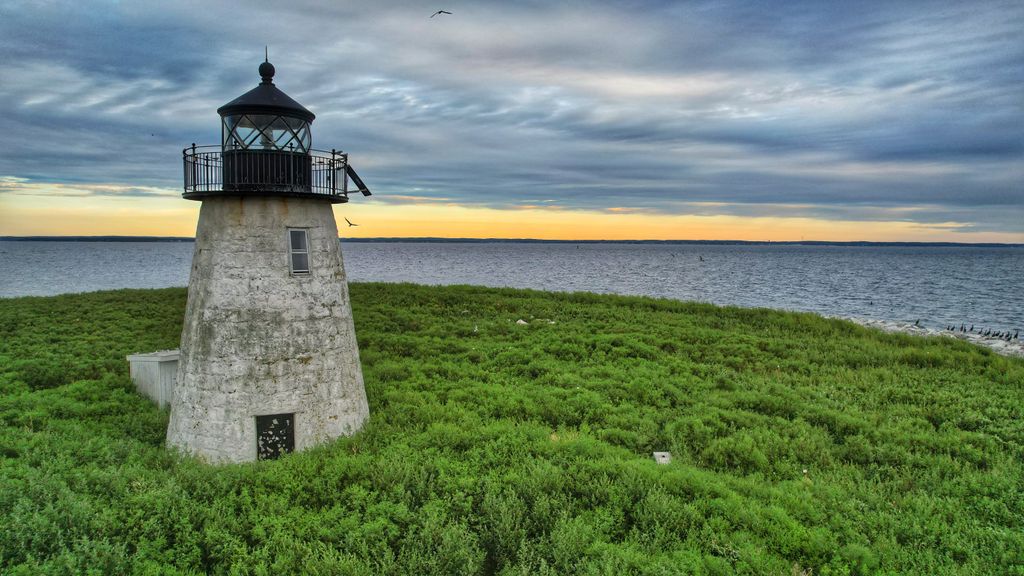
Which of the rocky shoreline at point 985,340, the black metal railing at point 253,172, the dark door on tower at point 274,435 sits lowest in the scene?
the rocky shoreline at point 985,340

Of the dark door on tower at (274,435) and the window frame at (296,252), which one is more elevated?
the window frame at (296,252)

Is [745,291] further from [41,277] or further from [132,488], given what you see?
[41,277]

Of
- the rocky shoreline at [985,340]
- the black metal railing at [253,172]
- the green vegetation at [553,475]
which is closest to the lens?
the green vegetation at [553,475]

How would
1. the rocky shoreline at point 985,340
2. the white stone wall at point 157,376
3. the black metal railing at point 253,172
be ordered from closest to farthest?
the black metal railing at point 253,172, the white stone wall at point 157,376, the rocky shoreline at point 985,340

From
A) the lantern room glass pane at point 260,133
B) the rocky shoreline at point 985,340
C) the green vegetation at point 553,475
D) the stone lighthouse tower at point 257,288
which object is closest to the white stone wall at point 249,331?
the stone lighthouse tower at point 257,288

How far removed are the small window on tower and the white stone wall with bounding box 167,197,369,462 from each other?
11 centimetres

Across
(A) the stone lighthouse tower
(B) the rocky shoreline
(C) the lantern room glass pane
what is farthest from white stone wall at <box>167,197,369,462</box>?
(B) the rocky shoreline

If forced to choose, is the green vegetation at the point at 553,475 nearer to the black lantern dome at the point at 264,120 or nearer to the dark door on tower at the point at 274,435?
the dark door on tower at the point at 274,435

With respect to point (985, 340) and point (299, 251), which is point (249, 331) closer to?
point (299, 251)

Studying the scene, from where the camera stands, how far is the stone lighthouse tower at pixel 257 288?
36.1 ft

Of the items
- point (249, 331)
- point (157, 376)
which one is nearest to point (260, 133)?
point (249, 331)

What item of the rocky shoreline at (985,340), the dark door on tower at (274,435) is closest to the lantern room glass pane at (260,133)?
the dark door on tower at (274,435)

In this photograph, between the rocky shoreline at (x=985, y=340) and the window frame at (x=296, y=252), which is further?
the rocky shoreline at (x=985, y=340)

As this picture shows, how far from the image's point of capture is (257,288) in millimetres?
11211
